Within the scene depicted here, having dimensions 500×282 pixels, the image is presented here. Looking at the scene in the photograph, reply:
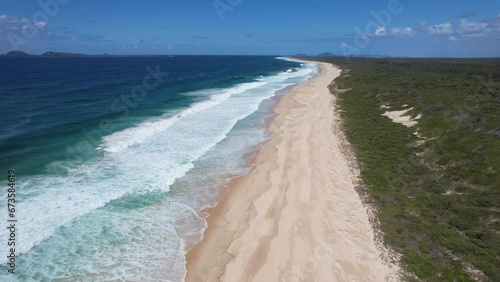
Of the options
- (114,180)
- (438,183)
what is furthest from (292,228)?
(114,180)

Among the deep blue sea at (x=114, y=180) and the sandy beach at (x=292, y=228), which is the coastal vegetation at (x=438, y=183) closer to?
the sandy beach at (x=292, y=228)

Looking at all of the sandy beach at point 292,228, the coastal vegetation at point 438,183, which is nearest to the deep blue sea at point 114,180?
the sandy beach at point 292,228

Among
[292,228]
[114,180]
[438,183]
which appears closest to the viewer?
[292,228]

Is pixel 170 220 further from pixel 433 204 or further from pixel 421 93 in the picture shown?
pixel 421 93

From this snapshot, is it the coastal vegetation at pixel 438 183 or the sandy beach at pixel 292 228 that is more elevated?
the coastal vegetation at pixel 438 183

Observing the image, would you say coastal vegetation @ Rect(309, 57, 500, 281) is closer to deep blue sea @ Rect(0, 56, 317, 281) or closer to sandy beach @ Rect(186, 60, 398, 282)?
sandy beach @ Rect(186, 60, 398, 282)

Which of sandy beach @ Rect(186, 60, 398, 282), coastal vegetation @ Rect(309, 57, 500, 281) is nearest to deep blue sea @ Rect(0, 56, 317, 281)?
sandy beach @ Rect(186, 60, 398, 282)

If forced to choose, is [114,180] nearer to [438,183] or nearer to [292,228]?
[292,228]
